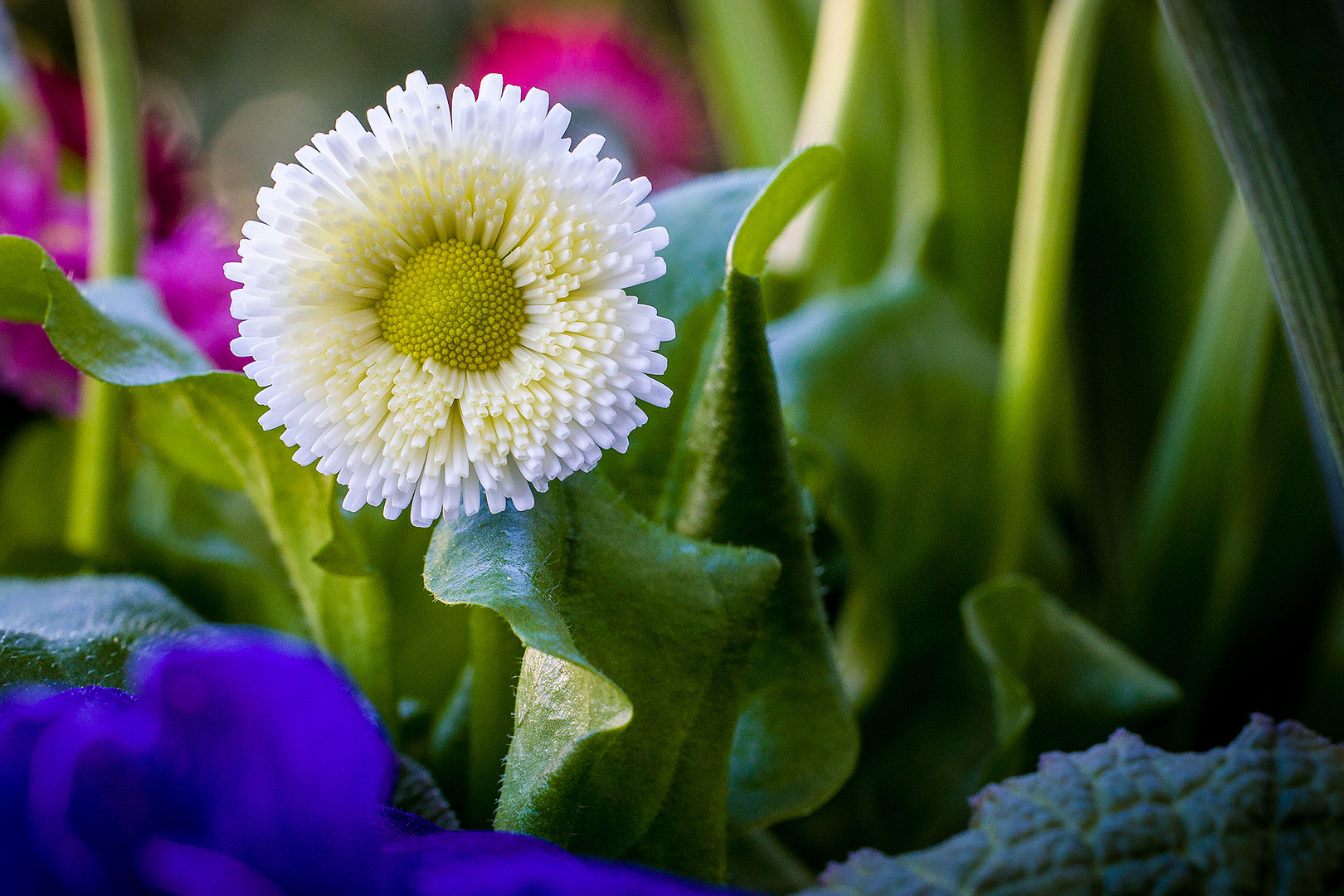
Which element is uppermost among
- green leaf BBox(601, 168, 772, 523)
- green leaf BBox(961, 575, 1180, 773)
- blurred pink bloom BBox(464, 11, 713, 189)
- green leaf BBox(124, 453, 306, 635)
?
blurred pink bloom BBox(464, 11, 713, 189)

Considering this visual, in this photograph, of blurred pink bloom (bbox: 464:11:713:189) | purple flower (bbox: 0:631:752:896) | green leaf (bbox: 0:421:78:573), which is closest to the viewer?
purple flower (bbox: 0:631:752:896)

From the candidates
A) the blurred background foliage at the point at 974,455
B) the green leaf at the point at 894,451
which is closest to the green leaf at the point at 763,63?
the blurred background foliage at the point at 974,455

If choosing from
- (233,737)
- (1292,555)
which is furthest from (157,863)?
(1292,555)

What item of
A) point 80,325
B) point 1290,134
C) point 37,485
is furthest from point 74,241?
point 1290,134

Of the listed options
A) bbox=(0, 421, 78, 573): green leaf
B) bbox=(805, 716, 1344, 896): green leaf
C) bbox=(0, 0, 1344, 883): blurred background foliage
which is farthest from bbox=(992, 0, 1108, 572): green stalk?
bbox=(0, 421, 78, 573): green leaf

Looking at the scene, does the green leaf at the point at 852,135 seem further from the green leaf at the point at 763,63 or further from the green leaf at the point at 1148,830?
the green leaf at the point at 1148,830

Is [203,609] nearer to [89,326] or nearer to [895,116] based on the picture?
[89,326]

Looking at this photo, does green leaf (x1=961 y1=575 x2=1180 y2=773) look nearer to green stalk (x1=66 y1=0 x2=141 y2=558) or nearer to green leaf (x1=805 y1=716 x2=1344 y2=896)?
green leaf (x1=805 y1=716 x2=1344 y2=896)
